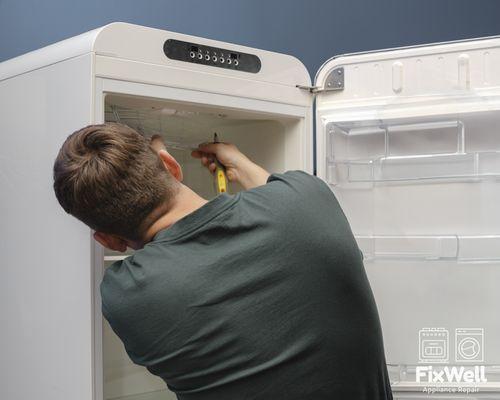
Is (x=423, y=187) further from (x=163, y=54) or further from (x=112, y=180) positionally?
(x=112, y=180)

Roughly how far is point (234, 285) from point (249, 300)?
0.10 ft

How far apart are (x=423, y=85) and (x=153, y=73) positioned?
20.5 inches

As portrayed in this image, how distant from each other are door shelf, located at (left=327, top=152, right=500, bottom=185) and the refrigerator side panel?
0.54 meters

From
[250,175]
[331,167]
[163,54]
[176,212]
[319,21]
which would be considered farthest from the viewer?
[319,21]

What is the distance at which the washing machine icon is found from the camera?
1.34 m

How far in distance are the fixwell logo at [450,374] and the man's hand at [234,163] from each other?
50 cm

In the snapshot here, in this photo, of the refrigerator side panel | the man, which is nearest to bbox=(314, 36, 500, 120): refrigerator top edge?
the man

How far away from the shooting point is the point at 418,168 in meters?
1.37

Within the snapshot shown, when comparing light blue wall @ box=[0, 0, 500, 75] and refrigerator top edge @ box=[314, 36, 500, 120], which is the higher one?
light blue wall @ box=[0, 0, 500, 75]

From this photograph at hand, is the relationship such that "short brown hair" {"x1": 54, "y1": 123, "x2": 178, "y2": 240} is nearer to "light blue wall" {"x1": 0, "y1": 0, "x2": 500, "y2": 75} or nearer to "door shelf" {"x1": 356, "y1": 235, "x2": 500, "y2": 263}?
"door shelf" {"x1": 356, "y1": 235, "x2": 500, "y2": 263}

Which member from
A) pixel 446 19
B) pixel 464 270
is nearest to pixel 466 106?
pixel 464 270

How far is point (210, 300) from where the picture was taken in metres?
0.88

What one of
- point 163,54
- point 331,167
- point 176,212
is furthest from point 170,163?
point 331,167

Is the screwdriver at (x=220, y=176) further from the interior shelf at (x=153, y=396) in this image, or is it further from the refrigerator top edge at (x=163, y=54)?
the interior shelf at (x=153, y=396)
